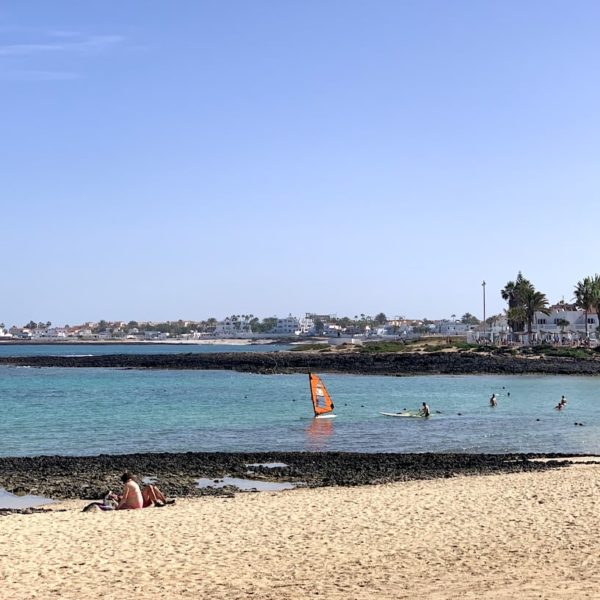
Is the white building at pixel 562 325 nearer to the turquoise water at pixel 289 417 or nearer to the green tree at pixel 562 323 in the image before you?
the green tree at pixel 562 323

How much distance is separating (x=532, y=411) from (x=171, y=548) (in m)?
30.9

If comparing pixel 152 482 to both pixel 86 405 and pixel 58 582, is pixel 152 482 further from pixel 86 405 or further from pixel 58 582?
pixel 86 405

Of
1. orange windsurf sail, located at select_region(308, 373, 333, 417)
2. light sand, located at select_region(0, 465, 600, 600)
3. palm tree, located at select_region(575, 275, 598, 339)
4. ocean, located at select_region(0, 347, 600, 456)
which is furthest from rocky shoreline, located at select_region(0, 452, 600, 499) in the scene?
palm tree, located at select_region(575, 275, 598, 339)

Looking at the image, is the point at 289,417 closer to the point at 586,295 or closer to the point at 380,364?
the point at 380,364

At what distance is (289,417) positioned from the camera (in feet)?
129

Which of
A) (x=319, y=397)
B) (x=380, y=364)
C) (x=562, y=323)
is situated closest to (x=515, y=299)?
(x=562, y=323)

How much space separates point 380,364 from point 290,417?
46769mm

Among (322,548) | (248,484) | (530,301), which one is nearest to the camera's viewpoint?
(322,548)

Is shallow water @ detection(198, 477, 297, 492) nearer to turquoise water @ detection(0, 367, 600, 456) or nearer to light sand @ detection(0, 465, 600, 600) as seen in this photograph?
light sand @ detection(0, 465, 600, 600)

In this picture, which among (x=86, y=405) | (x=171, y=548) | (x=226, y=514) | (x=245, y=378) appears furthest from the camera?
(x=245, y=378)

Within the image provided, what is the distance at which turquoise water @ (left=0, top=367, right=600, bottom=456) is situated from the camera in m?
29.3

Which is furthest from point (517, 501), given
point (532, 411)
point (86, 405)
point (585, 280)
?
point (585, 280)

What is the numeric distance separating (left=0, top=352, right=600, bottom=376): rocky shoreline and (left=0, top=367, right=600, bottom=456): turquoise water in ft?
25.2

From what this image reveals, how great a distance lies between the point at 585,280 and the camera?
10844 centimetres
